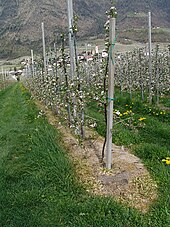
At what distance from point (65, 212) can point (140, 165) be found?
5.36ft

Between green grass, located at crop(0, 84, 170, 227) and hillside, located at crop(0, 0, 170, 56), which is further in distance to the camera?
hillside, located at crop(0, 0, 170, 56)

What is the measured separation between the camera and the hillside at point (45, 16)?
76438 millimetres

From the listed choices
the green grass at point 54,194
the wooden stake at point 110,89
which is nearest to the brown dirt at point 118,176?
the green grass at point 54,194

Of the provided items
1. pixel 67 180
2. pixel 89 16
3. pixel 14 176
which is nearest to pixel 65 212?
pixel 67 180

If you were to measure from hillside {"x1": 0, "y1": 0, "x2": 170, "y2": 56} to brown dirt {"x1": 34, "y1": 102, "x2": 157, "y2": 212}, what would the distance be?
64.2 metres

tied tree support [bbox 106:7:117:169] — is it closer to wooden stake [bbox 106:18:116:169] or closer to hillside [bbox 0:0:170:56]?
wooden stake [bbox 106:18:116:169]

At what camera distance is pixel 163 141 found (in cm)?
681

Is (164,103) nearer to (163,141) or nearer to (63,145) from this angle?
(163,141)

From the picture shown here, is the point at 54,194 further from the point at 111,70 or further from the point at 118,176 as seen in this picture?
the point at 111,70

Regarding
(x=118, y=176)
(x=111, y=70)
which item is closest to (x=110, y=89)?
(x=111, y=70)

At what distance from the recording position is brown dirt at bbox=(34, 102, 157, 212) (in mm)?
3941

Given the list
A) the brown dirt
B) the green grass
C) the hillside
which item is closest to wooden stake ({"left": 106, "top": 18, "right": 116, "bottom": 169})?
the brown dirt

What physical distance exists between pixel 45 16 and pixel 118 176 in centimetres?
9752

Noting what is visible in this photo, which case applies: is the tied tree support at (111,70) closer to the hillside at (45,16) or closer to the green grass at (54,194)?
the green grass at (54,194)
